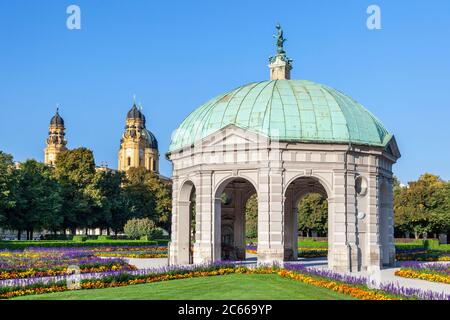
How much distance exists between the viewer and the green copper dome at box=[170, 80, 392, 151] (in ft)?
115

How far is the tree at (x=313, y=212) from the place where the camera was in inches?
3538

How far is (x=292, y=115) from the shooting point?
1399 inches

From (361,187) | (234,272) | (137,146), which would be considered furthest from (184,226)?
(137,146)

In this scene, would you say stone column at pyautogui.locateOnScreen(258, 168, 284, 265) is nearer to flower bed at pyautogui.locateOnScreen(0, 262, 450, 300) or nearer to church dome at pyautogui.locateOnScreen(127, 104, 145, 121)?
flower bed at pyautogui.locateOnScreen(0, 262, 450, 300)

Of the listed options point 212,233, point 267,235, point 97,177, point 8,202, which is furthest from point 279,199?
point 97,177

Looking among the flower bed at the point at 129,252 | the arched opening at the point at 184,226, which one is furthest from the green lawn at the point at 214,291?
the flower bed at the point at 129,252

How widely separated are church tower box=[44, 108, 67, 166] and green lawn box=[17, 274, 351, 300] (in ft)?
476

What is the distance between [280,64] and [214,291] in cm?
2208

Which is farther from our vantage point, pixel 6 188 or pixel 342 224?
pixel 6 188

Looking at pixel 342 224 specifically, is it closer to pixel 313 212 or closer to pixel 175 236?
pixel 175 236

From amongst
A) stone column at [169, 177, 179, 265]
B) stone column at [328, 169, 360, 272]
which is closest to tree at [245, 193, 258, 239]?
stone column at [169, 177, 179, 265]

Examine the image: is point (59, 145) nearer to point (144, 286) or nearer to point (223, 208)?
point (223, 208)

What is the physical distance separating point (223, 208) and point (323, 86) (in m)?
10.9

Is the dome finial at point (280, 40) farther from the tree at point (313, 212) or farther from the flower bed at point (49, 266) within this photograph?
the tree at point (313, 212)
